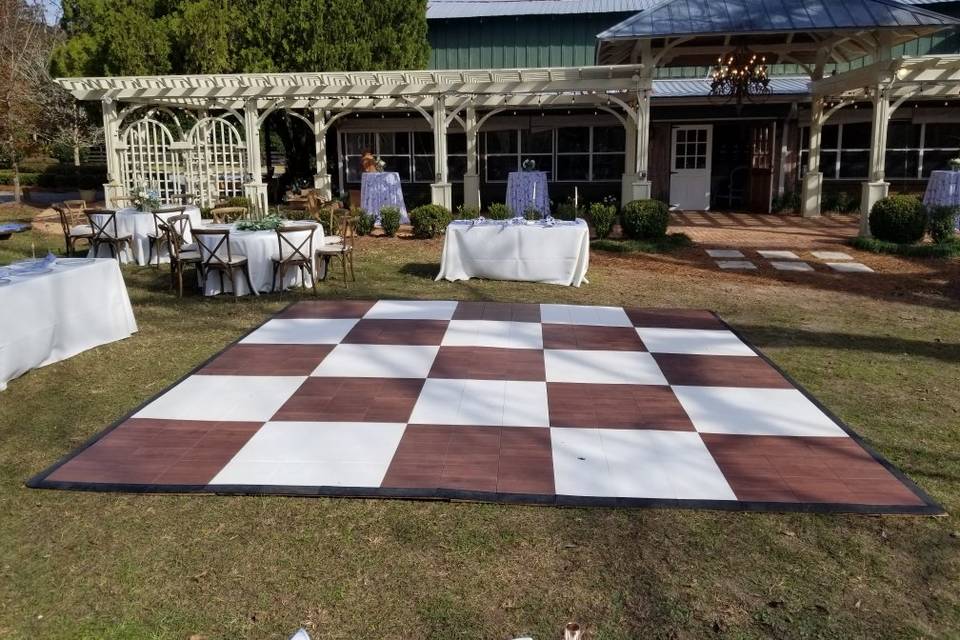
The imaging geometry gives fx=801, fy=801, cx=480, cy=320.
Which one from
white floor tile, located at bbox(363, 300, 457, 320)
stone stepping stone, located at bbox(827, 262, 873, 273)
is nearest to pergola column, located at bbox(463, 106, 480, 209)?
stone stepping stone, located at bbox(827, 262, 873, 273)

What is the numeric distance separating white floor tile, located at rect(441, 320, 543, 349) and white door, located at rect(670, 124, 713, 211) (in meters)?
12.8

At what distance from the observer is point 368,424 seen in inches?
208

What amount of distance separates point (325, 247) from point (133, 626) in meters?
7.47

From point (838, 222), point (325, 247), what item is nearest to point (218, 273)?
point (325, 247)

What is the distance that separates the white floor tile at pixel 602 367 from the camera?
632cm

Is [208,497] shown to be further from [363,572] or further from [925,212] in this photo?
[925,212]

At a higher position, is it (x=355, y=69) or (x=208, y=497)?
(x=355, y=69)

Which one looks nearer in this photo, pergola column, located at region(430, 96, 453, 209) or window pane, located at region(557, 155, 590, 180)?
pergola column, located at region(430, 96, 453, 209)

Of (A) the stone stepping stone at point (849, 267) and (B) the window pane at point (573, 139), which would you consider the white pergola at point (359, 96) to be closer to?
(B) the window pane at point (573, 139)

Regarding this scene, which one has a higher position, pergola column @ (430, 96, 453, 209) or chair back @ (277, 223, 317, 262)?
pergola column @ (430, 96, 453, 209)

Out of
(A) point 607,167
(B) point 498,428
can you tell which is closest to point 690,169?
(A) point 607,167

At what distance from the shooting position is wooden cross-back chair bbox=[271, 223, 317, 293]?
9.49m

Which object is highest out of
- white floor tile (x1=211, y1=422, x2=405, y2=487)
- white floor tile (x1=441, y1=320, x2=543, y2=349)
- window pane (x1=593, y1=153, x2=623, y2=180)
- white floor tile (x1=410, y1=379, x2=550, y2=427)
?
window pane (x1=593, y1=153, x2=623, y2=180)

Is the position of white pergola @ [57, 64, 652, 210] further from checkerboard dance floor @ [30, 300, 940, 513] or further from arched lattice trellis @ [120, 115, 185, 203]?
checkerboard dance floor @ [30, 300, 940, 513]
